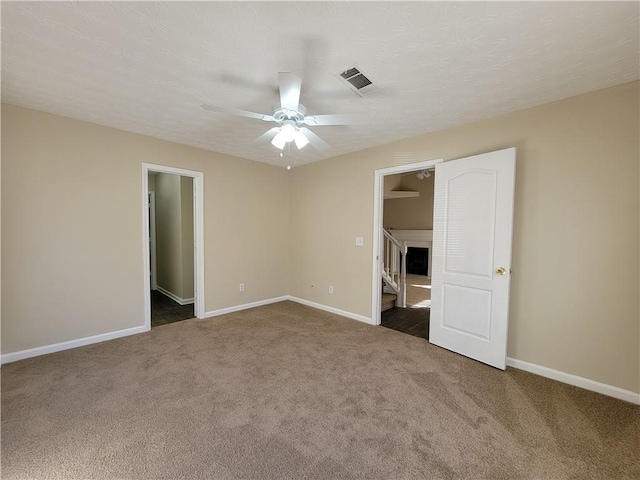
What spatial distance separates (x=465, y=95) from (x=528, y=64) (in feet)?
1.52

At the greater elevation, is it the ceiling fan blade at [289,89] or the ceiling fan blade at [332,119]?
the ceiling fan blade at [289,89]

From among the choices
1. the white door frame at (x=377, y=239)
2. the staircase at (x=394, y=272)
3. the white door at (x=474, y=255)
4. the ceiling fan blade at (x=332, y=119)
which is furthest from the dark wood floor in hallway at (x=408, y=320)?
the ceiling fan blade at (x=332, y=119)

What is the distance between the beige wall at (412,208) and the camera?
7473mm

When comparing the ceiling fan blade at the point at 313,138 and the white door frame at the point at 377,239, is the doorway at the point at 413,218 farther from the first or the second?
the ceiling fan blade at the point at 313,138

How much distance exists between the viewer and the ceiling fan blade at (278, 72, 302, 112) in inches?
62.9

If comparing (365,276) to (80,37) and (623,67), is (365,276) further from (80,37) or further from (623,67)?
(80,37)

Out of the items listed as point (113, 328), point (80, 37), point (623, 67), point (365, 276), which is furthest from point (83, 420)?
point (623, 67)

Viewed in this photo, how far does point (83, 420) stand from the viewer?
1.79m

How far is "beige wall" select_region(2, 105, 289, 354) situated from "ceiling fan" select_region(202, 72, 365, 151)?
1926 mm

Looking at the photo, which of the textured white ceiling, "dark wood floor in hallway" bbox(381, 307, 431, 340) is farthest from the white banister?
the textured white ceiling

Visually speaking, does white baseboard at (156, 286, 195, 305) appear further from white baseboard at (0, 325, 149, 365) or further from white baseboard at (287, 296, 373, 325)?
white baseboard at (287, 296, 373, 325)

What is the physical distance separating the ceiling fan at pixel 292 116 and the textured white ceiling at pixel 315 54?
0.76 ft

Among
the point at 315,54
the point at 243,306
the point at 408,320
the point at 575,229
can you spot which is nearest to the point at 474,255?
the point at 575,229

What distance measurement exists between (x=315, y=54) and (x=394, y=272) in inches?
150
